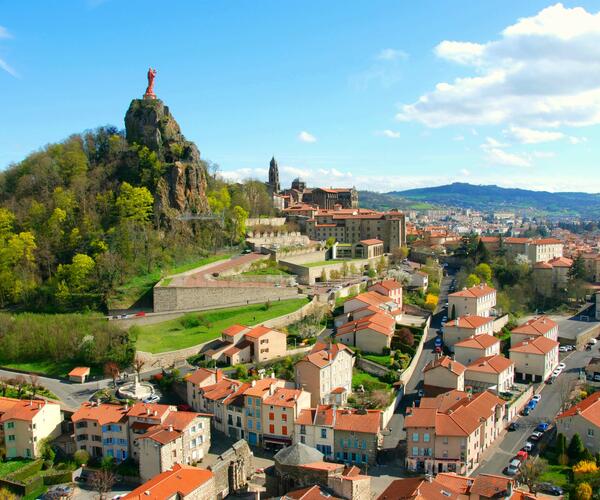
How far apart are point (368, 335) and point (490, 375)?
823 cm

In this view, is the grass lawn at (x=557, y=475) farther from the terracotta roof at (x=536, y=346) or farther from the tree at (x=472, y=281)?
the tree at (x=472, y=281)

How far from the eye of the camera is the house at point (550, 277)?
58.7 m

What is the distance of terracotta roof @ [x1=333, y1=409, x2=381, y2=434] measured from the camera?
91.6 ft

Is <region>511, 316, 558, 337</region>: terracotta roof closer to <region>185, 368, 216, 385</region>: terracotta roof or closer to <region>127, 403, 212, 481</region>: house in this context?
<region>185, 368, 216, 385</region>: terracotta roof

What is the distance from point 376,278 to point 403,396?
2140 cm

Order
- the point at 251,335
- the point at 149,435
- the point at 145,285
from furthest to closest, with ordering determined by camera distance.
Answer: the point at 145,285 → the point at 251,335 → the point at 149,435

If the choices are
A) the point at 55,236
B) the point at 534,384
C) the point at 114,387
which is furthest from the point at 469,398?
the point at 55,236

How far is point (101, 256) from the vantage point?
4659 cm

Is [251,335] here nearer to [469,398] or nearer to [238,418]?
[238,418]

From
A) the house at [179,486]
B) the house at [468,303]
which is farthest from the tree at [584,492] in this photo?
the house at [468,303]

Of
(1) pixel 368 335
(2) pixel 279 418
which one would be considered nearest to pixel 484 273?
(1) pixel 368 335

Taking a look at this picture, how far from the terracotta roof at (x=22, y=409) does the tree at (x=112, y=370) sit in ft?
13.9

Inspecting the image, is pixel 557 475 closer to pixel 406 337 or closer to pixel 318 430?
pixel 318 430

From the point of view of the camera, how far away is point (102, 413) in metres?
29.4
